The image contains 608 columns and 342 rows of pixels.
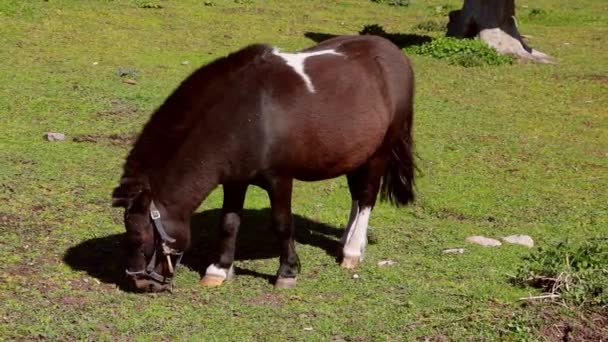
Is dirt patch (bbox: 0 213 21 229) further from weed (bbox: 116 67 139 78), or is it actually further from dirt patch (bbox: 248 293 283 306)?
weed (bbox: 116 67 139 78)

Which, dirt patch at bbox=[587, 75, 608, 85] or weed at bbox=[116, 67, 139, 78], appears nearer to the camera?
weed at bbox=[116, 67, 139, 78]

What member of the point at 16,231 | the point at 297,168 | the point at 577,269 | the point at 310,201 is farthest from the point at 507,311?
the point at 16,231

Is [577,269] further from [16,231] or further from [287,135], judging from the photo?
[16,231]

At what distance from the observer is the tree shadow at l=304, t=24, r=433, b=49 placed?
666 inches

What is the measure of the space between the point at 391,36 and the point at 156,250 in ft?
40.1

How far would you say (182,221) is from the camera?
627 centimetres

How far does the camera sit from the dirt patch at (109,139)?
33.2ft

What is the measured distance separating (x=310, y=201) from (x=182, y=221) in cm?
289

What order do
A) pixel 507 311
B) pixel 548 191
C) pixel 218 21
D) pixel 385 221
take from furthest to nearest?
pixel 218 21 < pixel 548 191 < pixel 385 221 < pixel 507 311

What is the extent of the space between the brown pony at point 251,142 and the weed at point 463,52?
8371mm

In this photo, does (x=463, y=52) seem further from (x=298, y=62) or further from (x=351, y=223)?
(x=298, y=62)

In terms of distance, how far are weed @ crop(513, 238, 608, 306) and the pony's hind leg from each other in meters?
1.16

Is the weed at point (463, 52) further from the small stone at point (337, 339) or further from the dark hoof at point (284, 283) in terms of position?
the small stone at point (337, 339)

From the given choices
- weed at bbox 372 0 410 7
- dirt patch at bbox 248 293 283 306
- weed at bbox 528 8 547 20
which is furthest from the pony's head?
weed at bbox 528 8 547 20
